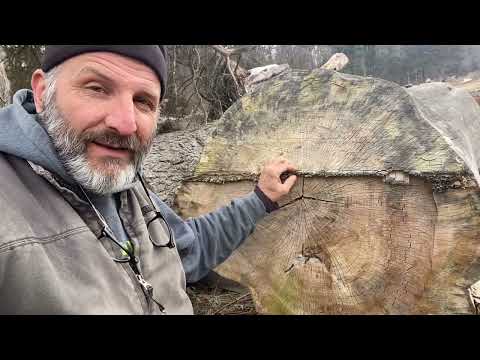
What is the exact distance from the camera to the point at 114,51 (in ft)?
4.09

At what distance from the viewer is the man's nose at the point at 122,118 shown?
1213 millimetres

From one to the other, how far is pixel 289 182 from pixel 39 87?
3.45 feet

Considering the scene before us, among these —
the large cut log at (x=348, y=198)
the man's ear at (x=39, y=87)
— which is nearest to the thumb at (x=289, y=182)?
the large cut log at (x=348, y=198)

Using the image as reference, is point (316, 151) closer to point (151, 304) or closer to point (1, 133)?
point (151, 304)

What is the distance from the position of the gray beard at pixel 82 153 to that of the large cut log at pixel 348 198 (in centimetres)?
73

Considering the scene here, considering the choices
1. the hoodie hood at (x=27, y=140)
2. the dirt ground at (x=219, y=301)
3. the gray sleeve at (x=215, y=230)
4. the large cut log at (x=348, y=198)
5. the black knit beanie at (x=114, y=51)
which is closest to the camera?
the hoodie hood at (x=27, y=140)

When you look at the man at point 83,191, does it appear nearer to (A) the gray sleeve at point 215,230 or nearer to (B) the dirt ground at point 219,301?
(A) the gray sleeve at point 215,230

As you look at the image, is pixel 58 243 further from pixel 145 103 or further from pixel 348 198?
pixel 348 198

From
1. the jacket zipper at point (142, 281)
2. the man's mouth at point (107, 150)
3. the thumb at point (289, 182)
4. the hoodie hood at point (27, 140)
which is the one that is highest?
the hoodie hood at point (27, 140)

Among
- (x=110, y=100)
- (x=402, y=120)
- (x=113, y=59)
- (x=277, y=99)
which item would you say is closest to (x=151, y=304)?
(x=110, y=100)

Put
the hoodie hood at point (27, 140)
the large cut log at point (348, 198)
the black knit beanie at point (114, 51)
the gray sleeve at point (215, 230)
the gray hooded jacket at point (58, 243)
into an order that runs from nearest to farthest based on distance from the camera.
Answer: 1. the gray hooded jacket at point (58, 243)
2. the hoodie hood at point (27, 140)
3. the black knit beanie at point (114, 51)
4. the large cut log at point (348, 198)
5. the gray sleeve at point (215, 230)

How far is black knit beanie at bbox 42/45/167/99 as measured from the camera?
124 centimetres

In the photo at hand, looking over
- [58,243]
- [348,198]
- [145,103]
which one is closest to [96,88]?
[145,103]

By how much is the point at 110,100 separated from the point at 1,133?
0.33 m
